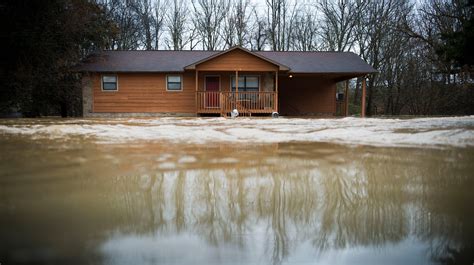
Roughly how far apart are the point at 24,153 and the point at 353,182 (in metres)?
2.45

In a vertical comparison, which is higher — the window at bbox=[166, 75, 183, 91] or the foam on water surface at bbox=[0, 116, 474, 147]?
the window at bbox=[166, 75, 183, 91]

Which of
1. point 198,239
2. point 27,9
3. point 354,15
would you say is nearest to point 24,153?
point 198,239

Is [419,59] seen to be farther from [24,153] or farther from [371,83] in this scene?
[24,153]

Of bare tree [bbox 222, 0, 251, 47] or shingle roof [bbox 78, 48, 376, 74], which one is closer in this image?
shingle roof [bbox 78, 48, 376, 74]

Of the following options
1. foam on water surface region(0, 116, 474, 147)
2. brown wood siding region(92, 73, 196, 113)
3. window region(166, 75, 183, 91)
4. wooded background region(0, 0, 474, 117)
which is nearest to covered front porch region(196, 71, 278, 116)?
window region(166, 75, 183, 91)

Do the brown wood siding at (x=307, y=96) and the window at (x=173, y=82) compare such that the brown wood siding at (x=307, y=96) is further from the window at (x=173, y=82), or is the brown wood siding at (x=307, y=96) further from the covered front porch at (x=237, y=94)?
the window at (x=173, y=82)

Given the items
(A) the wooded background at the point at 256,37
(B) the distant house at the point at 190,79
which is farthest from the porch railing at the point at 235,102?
(A) the wooded background at the point at 256,37

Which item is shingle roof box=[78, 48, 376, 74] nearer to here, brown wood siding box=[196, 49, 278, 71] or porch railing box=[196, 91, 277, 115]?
brown wood siding box=[196, 49, 278, 71]

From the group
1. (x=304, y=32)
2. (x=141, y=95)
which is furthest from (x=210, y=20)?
(x=141, y=95)

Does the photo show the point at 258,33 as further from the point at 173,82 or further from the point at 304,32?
the point at 173,82

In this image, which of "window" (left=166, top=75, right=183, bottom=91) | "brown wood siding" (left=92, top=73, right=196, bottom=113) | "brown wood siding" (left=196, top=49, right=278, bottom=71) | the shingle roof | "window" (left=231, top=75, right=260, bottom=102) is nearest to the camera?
"brown wood siding" (left=196, top=49, right=278, bottom=71)

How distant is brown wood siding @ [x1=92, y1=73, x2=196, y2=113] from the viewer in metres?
18.2

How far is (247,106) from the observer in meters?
17.1

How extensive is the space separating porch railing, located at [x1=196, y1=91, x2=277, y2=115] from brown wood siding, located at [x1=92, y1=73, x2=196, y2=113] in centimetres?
159
